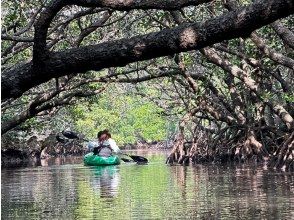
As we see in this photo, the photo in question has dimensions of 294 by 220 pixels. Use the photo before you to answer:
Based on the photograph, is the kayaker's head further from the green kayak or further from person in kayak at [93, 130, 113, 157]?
the green kayak

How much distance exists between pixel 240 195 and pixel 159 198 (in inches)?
39.1

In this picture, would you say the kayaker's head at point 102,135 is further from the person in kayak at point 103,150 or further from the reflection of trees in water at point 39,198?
the reflection of trees in water at point 39,198

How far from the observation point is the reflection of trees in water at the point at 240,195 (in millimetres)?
7559

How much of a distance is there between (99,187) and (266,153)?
713 centimetres

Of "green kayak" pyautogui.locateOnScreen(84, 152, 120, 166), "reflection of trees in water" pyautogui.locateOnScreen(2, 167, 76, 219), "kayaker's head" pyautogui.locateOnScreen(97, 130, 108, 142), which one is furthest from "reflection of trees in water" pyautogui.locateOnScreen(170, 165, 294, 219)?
"kayaker's head" pyautogui.locateOnScreen(97, 130, 108, 142)

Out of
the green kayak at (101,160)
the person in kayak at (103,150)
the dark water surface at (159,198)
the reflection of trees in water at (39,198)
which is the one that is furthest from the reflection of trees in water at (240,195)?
the person in kayak at (103,150)

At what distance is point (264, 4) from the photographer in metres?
3.80

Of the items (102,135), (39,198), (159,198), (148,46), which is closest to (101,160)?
(102,135)

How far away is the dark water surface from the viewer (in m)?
7.66

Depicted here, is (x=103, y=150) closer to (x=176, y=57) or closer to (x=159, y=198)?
(x=176, y=57)

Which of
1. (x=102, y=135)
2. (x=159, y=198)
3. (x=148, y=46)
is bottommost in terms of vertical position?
(x=159, y=198)

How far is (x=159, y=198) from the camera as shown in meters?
9.45

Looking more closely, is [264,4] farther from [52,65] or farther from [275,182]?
[275,182]

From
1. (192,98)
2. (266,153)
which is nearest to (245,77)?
(266,153)
